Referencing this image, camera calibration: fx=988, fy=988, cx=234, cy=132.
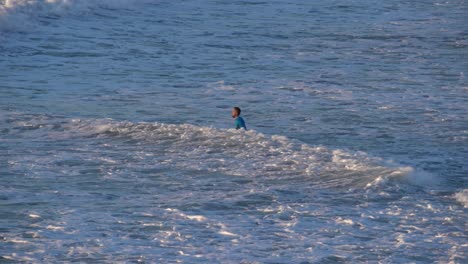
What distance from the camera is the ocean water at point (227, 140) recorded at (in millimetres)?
9406

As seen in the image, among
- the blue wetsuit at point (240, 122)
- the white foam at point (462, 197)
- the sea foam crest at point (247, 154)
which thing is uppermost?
the blue wetsuit at point (240, 122)

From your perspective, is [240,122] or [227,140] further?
[240,122]

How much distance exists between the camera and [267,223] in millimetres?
9828

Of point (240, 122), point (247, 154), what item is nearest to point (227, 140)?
point (240, 122)

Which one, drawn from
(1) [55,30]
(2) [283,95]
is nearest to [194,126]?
(2) [283,95]

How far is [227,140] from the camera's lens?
1310 cm

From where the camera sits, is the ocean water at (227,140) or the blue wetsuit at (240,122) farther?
the blue wetsuit at (240,122)

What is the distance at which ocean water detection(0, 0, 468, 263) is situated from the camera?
9406 millimetres

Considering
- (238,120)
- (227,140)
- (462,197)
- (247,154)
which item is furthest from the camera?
(238,120)

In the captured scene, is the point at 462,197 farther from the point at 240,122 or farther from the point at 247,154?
the point at 240,122

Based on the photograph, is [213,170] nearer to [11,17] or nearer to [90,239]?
[90,239]

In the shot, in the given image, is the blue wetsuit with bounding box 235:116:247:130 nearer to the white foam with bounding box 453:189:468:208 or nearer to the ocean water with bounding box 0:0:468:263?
the ocean water with bounding box 0:0:468:263

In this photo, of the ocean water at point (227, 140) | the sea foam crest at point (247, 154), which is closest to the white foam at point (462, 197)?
the ocean water at point (227, 140)

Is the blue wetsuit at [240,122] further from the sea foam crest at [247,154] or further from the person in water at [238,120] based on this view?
the sea foam crest at [247,154]
